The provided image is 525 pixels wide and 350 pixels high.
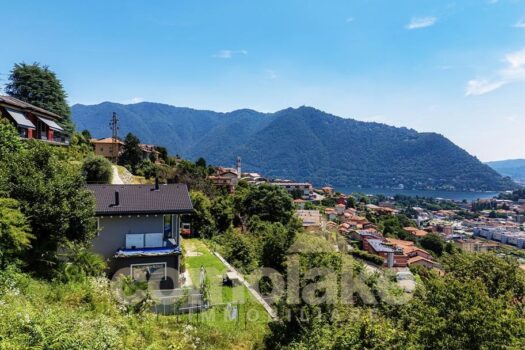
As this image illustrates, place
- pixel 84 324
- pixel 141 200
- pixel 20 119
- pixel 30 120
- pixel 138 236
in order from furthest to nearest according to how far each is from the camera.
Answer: pixel 30 120
pixel 20 119
pixel 141 200
pixel 138 236
pixel 84 324

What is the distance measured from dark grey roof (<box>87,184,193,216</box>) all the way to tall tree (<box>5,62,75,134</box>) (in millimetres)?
20714

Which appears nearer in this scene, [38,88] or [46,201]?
[46,201]

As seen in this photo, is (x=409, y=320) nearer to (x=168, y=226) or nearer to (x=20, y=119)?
(x=168, y=226)

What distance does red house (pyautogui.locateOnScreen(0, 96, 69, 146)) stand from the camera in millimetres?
21031

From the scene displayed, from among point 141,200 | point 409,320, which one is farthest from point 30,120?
point 409,320

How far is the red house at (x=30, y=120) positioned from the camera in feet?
69.0

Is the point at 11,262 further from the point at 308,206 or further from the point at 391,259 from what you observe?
the point at 308,206

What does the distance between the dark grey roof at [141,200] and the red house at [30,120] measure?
1003 centimetres

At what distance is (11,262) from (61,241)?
1985 mm

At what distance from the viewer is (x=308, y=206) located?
247 feet

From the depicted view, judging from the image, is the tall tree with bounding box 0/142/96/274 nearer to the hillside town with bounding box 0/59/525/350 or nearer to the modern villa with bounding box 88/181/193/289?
the hillside town with bounding box 0/59/525/350

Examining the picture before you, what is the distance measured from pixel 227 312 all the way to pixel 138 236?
5.46 meters

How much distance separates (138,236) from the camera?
1460 centimetres

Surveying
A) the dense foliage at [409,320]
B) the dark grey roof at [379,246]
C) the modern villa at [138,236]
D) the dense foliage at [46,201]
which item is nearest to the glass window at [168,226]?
the modern villa at [138,236]
